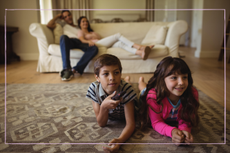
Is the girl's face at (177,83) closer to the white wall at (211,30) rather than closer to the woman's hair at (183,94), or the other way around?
the woman's hair at (183,94)

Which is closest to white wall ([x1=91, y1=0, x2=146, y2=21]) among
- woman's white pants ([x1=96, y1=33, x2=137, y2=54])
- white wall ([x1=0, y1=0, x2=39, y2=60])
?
white wall ([x1=0, y1=0, x2=39, y2=60])

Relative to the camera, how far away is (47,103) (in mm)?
1360

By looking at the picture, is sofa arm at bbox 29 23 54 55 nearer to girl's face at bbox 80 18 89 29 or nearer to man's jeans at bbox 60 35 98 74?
man's jeans at bbox 60 35 98 74

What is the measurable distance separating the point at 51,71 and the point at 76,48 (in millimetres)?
472

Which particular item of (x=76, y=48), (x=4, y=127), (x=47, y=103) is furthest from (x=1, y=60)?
(x=4, y=127)

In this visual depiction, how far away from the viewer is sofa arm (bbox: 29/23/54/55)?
2525 millimetres

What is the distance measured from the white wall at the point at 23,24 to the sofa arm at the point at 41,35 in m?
1.57

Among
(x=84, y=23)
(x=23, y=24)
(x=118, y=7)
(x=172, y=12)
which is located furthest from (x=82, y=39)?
(x=172, y=12)

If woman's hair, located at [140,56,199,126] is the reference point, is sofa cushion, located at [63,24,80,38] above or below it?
above

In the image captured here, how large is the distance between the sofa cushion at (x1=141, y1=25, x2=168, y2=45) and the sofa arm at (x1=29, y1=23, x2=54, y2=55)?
136 cm

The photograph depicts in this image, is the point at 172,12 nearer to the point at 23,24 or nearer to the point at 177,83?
the point at 23,24

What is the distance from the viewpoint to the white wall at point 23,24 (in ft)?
12.6

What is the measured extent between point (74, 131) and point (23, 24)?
145 inches

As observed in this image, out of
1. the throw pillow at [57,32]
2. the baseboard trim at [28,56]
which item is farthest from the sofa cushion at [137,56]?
the baseboard trim at [28,56]
